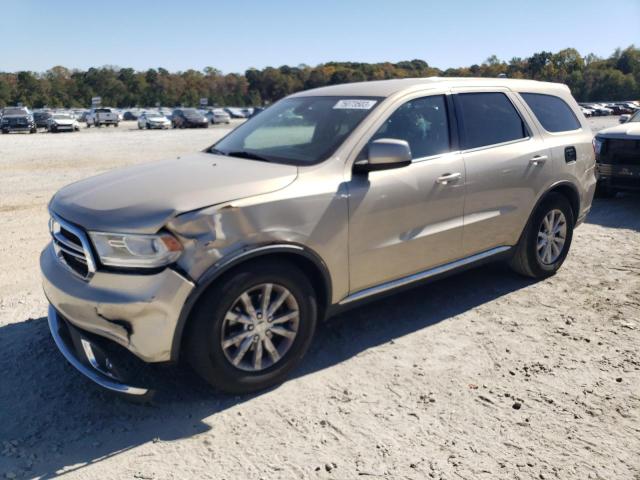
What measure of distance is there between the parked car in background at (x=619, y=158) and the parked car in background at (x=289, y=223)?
4109 mm

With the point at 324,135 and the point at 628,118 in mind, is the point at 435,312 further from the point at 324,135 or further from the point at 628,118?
the point at 628,118

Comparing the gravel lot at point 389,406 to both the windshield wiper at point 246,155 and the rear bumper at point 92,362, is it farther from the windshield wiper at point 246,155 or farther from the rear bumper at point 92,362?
the windshield wiper at point 246,155

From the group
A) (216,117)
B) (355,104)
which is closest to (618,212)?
(355,104)

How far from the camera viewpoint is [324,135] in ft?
12.9

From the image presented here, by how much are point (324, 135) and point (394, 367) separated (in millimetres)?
1707

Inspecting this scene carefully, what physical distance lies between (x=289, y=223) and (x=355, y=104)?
1.27 meters

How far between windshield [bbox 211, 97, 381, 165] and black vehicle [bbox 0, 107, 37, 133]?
124 feet

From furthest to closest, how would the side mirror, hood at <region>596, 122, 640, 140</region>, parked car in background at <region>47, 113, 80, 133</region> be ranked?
parked car in background at <region>47, 113, 80, 133</region>, hood at <region>596, 122, 640, 140</region>, the side mirror

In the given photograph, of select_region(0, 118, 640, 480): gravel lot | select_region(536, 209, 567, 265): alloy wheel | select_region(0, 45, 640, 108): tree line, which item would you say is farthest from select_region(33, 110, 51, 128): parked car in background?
select_region(0, 45, 640, 108): tree line

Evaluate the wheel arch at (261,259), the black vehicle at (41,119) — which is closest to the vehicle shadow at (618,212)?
the wheel arch at (261,259)

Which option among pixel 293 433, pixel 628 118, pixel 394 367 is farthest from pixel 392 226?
A: pixel 628 118

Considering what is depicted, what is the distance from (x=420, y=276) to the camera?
4094 millimetres

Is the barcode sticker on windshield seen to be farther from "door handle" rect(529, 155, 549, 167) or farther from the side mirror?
"door handle" rect(529, 155, 549, 167)

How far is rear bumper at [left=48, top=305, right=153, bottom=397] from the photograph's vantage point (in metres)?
2.86
